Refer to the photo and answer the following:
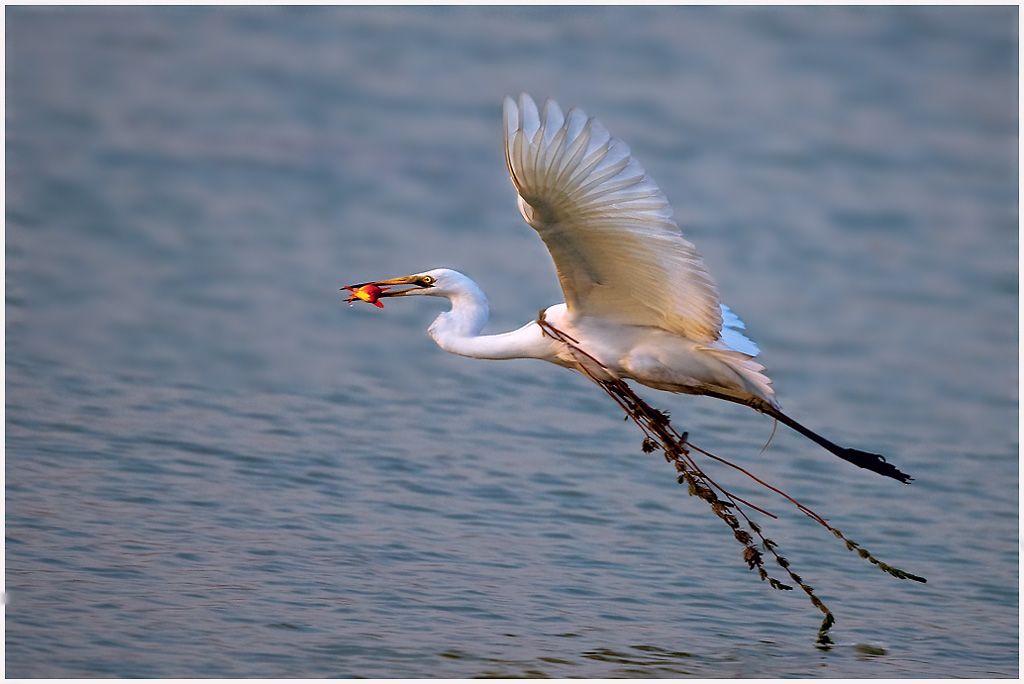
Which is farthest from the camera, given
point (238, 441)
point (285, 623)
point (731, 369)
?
point (238, 441)

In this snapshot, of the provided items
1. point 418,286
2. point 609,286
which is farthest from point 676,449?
point 418,286

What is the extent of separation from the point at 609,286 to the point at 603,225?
412mm

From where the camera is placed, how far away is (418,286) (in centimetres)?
462

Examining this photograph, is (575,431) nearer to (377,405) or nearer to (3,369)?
(377,405)

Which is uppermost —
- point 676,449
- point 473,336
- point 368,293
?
point 368,293

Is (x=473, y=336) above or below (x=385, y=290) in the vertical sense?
below

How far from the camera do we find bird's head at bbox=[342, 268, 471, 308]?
4.57 meters

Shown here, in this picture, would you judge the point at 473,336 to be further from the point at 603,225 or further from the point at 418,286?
the point at 603,225

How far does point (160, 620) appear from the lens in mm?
5121

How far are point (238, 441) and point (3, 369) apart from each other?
1621 millimetres

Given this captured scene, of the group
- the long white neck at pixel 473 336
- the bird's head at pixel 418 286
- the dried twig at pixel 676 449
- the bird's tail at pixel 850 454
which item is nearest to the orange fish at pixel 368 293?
the bird's head at pixel 418 286

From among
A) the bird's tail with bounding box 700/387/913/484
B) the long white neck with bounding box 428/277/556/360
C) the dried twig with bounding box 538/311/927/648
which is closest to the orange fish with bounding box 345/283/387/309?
the long white neck with bounding box 428/277/556/360

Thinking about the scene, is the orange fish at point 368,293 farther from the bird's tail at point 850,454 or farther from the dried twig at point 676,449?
the bird's tail at point 850,454

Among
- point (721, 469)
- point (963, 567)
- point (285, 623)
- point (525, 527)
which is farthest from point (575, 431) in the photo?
point (285, 623)
